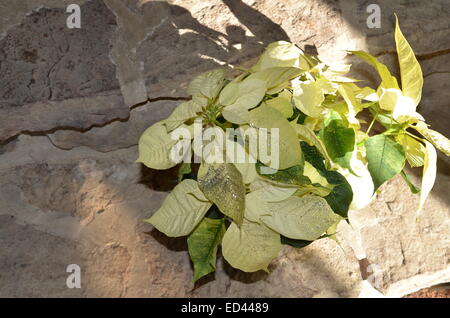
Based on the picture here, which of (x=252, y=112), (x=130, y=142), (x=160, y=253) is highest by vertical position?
(x=252, y=112)

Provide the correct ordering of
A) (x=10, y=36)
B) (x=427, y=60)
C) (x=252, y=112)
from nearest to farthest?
(x=252, y=112)
(x=10, y=36)
(x=427, y=60)

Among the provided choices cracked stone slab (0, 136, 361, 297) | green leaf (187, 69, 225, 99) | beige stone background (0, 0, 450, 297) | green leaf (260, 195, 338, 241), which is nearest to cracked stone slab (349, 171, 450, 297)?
beige stone background (0, 0, 450, 297)

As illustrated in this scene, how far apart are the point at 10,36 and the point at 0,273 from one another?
340mm

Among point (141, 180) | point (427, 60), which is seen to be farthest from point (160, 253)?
point (427, 60)

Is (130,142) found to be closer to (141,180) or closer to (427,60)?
(141,180)

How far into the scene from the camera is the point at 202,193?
74 cm

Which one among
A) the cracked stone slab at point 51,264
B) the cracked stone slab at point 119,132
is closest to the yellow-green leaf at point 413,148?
the cracked stone slab at point 119,132

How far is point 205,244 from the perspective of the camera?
768mm

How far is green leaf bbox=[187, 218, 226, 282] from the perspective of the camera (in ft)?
2.50

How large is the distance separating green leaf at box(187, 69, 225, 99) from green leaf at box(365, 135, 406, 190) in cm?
21

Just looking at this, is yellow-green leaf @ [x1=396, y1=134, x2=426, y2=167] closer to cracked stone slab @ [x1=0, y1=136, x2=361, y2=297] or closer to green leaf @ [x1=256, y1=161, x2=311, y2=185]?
green leaf @ [x1=256, y1=161, x2=311, y2=185]

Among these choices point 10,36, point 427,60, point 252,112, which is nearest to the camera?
point 252,112

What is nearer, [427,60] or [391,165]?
[391,165]

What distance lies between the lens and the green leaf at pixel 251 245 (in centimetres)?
74
